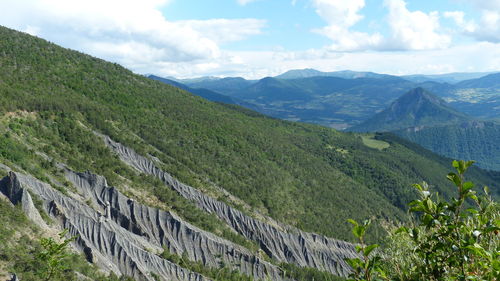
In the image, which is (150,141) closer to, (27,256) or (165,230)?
(165,230)

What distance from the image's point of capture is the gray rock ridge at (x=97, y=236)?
150ft

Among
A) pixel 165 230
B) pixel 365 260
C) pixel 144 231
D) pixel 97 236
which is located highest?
pixel 365 260

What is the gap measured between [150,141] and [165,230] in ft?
125

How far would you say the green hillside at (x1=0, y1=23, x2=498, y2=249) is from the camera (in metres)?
67.8

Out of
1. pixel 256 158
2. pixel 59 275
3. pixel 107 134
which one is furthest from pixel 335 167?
pixel 59 275

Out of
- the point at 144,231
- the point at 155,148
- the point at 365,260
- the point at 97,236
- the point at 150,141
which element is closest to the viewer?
the point at 365,260

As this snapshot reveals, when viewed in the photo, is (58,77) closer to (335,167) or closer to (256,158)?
(256,158)

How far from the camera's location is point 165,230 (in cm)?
6481

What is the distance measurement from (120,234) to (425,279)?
2126 inches

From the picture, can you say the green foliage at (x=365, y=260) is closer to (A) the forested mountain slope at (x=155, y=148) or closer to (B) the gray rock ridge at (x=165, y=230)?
(B) the gray rock ridge at (x=165, y=230)

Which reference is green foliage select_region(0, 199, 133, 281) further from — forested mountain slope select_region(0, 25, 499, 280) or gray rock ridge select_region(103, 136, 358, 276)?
gray rock ridge select_region(103, 136, 358, 276)

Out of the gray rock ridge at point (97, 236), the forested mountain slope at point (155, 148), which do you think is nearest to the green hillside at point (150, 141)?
the forested mountain slope at point (155, 148)

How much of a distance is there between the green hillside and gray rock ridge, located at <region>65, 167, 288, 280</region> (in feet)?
16.1

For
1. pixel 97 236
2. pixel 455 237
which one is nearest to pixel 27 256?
pixel 97 236
